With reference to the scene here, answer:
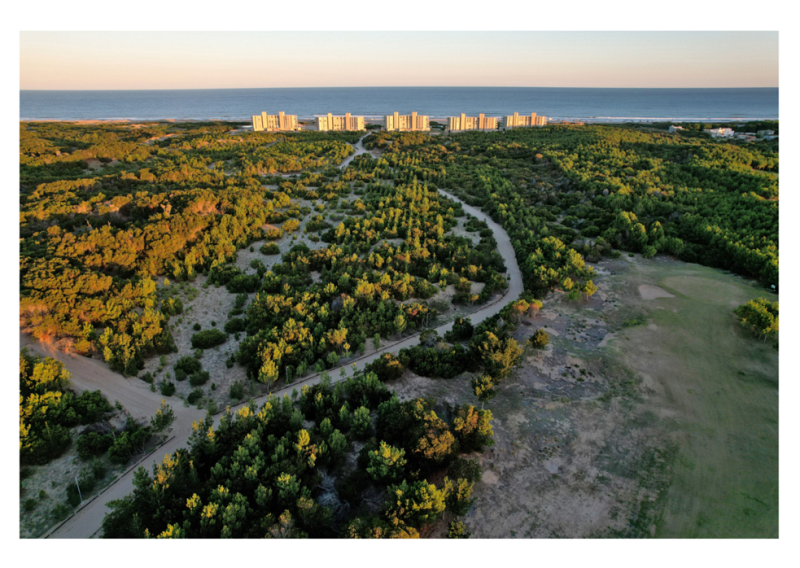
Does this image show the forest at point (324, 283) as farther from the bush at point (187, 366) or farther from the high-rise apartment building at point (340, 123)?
the high-rise apartment building at point (340, 123)

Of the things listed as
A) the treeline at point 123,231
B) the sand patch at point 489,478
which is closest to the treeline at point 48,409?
the treeline at point 123,231

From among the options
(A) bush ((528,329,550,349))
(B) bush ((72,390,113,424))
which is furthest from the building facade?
(B) bush ((72,390,113,424))

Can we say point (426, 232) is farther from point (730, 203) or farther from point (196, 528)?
point (730, 203)

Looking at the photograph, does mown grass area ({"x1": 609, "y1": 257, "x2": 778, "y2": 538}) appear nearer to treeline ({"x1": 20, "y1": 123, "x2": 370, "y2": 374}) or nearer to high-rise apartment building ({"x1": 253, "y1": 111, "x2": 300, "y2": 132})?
treeline ({"x1": 20, "y1": 123, "x2": 370, "y2": 374})

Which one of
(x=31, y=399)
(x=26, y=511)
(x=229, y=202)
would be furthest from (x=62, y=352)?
(x=229, y=202)

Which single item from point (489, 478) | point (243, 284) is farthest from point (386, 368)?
point (243, 284)

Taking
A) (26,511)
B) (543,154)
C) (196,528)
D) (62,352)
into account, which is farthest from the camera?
(543,154)
